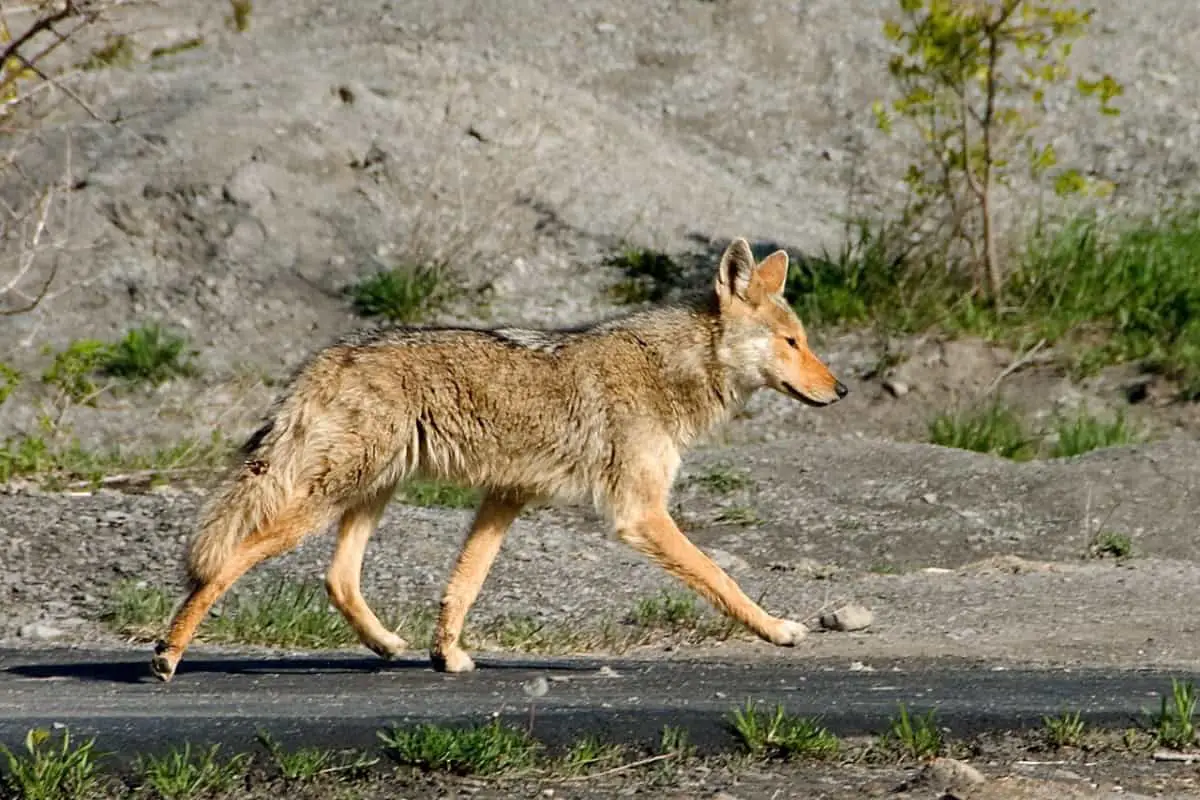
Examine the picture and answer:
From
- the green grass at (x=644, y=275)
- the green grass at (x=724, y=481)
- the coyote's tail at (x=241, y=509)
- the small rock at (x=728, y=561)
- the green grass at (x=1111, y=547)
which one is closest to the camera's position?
the coyote's tail at (x=241, y=509)

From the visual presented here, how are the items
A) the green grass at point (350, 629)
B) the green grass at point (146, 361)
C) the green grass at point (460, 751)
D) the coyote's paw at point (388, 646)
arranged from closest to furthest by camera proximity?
the green grass at point (460, 751) < the coyote's paw at point (388, 646) < the green grass at point (350, 629) < the green grass at point (146, 361)

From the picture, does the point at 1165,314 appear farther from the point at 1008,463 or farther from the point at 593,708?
the point at 593,708

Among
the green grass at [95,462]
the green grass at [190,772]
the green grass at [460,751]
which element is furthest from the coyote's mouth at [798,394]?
the green grass at [95,462]

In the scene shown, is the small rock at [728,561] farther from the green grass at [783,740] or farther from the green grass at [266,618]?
the green grass at [783,740]

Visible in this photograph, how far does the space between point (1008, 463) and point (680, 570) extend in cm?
519

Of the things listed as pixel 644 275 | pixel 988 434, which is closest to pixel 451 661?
pixel 988 434

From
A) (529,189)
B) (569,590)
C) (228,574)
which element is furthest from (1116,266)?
(228,574)

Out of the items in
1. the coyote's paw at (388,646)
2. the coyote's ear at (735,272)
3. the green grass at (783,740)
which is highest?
the coyote's ear at (735,272)

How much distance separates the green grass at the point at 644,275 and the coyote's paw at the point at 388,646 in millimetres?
8669

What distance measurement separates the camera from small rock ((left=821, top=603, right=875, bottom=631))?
9.02 m

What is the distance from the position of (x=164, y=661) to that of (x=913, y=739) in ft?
9.73

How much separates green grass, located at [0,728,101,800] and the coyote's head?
12.2 feet

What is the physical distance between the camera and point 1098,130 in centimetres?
1978

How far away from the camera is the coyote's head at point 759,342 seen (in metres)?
8.44
